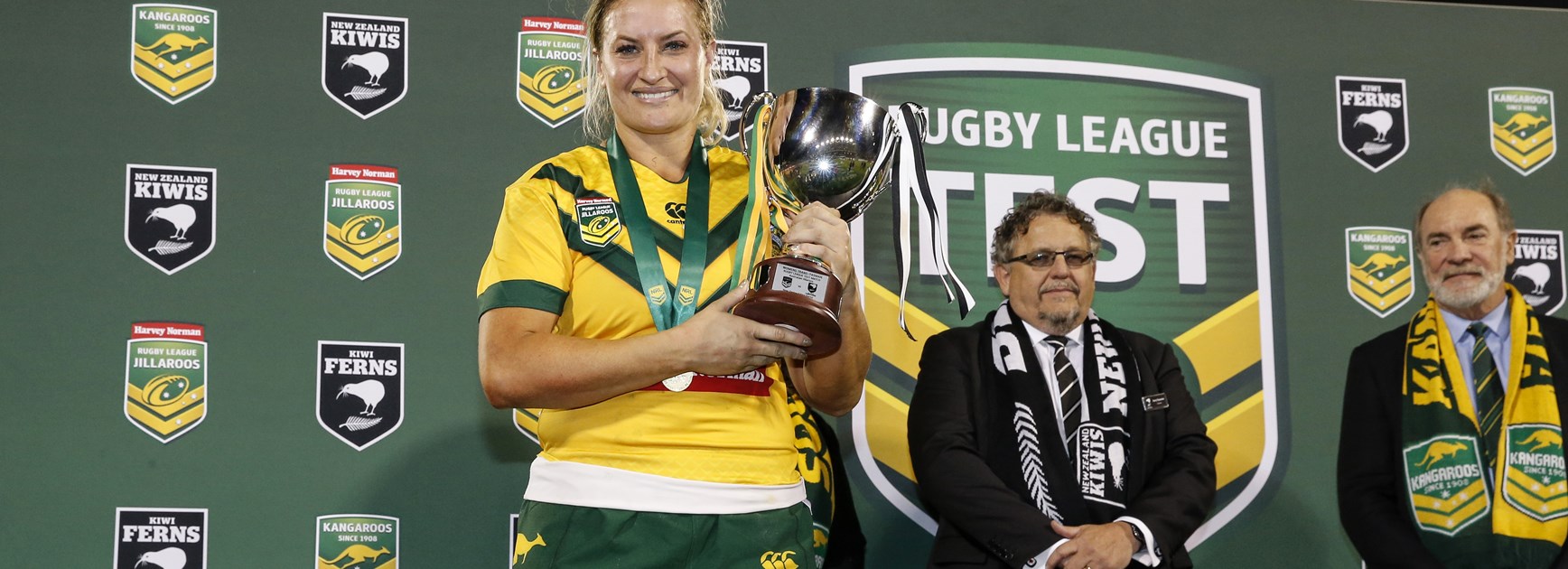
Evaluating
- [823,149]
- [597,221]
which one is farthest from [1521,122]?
[597,221]

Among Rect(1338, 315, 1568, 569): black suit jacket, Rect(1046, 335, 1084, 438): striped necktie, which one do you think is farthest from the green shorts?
Rect(1338, 315, 1568, 569): black suit jacket

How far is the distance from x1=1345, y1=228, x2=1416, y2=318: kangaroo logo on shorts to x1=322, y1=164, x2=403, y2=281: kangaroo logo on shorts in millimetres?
2492

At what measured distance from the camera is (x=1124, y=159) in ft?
11.9

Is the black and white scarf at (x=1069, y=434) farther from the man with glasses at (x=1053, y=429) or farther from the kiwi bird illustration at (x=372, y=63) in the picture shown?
the kiwi bird illustration at (x=372, y=63)

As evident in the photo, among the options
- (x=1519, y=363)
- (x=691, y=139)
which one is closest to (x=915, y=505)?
(x=1519, y=363)

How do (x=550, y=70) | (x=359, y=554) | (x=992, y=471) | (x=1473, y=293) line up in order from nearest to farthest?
1. (x=992, y=471)
2. (x=359, y=554)
3. (x=1473, y=293)
4. (x=550, y=70)

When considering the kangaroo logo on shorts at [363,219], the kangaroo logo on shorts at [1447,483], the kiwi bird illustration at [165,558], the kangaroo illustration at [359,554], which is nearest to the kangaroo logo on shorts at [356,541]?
the kangaroo illustration at [359,554]

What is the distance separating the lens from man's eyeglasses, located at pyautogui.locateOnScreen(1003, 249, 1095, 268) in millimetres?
3207

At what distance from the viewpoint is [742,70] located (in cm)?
349

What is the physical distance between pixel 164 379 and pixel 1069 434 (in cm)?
204

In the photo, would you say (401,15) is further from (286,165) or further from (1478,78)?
(1478,78)

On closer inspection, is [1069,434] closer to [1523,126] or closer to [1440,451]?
[1440,451]

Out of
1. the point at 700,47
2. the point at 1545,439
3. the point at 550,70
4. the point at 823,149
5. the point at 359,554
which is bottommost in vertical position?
the point at 359,554

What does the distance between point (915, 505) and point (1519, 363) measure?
1.43 m
